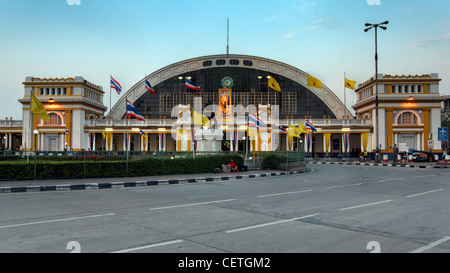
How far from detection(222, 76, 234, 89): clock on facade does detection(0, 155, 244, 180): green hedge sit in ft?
152

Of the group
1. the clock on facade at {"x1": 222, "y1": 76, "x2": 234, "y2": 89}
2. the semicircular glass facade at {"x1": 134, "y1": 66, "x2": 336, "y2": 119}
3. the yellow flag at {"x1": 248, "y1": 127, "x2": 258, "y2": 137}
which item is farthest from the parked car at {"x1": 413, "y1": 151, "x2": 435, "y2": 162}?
the clock on facade at {"x1": 222, "y1": 76, "x2": 234, "y2": 89}

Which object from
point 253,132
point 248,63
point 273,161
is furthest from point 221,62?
point 273,161

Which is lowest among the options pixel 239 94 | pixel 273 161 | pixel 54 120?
pixel 273 161

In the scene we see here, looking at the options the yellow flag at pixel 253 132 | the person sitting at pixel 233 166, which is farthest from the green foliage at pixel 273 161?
the yellow flag at pixel 253 132

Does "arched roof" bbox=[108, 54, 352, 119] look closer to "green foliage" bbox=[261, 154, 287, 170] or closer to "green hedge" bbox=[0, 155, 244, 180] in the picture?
"green foliage" bbox=[261, 154, 287, 170]

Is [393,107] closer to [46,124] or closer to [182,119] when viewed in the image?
[182,119]

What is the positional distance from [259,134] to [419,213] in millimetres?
47931

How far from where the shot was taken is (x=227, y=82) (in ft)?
226

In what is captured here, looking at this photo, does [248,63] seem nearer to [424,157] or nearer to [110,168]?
[424,157]

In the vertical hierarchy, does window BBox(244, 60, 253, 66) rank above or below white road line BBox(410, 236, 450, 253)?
above

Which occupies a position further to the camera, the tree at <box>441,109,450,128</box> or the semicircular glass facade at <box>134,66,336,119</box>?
the tree at <box>441,109,450,128</box>

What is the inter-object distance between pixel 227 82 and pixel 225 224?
6262 cm

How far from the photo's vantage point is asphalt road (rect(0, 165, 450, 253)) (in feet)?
19.0
